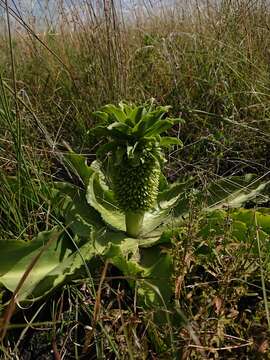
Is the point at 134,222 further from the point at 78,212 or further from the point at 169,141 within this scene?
the point at 169,141

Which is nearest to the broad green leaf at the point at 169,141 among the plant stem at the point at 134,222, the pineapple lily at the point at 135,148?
the pineapple lily at the point at 135,148

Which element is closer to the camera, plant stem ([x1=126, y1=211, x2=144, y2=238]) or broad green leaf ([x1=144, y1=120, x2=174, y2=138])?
broad green leaf ([x1=144, y1=120, x2=174, y2=138])

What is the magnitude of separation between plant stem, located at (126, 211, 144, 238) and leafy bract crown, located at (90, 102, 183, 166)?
0.18 m

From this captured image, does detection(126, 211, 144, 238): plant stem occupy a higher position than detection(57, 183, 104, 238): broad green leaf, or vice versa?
detection(57, 183, 104, 238): broad green leaf

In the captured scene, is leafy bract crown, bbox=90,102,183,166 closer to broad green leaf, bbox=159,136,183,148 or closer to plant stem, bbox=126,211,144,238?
broad green leaf, bbox=159,136,183,148

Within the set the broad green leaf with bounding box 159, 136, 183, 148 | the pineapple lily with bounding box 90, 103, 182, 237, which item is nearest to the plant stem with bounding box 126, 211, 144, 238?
the pineapple lily with bounding box 90, 103, 182, 237

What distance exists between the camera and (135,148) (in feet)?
4.30

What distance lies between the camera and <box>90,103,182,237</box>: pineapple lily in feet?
4.17

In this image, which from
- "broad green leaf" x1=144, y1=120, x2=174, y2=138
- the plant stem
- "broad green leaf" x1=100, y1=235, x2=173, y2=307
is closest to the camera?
"broad green leaf" x1=100, y1=235, x2=173, y2=307

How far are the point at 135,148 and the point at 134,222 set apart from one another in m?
0.25

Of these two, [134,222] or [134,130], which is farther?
[134,222]

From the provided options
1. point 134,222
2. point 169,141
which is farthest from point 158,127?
point 134,222

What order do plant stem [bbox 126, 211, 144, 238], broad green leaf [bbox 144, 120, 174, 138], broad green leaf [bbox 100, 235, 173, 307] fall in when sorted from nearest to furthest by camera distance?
broad green leaf [bbox 100, 235, 173, 307]
broad green leaf [bbox 144, 120, 174, 138]
plant stem [bbox 126, 211, 144, 238]

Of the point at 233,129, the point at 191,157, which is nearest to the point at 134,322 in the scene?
the point at 191,157
